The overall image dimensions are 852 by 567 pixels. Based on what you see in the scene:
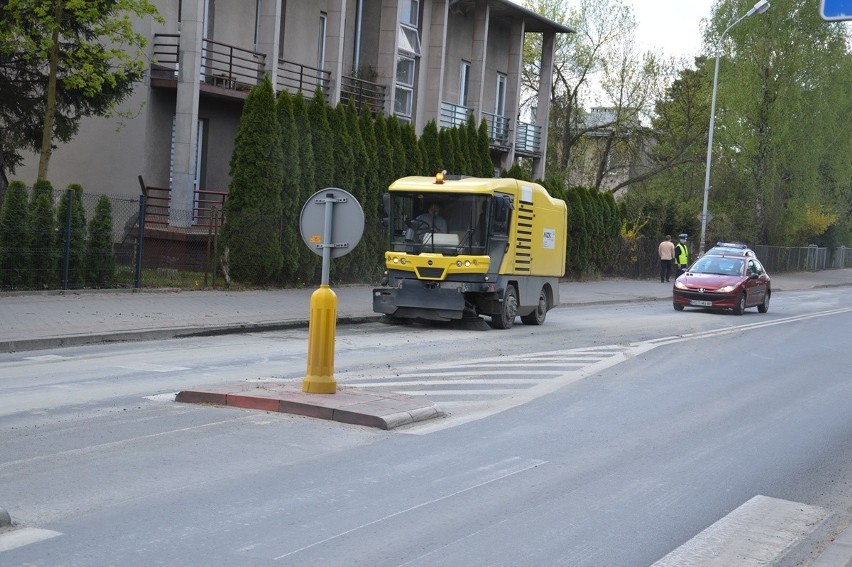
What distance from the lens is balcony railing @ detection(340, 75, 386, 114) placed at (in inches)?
1377

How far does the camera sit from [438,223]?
20.7 m

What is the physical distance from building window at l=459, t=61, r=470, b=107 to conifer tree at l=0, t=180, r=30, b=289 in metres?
25.3

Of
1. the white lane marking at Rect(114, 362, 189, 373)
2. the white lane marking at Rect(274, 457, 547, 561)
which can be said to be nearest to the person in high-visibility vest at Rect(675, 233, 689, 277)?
the white lane marking at Rect(114, 362, 189, 373)

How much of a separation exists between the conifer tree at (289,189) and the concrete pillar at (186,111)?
261cm

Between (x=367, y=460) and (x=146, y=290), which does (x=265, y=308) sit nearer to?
(x=146, y=290)

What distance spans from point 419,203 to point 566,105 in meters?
42.7

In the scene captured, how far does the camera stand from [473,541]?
6.33m

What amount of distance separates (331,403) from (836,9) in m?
5.91

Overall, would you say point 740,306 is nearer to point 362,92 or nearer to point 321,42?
point 362,92

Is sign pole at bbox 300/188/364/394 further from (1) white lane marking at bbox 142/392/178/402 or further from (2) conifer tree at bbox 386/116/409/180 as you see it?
(2) conifer tree at bbox 386/116/409/180

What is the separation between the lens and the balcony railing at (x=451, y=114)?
4050cm

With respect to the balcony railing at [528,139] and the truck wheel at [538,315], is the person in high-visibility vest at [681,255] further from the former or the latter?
→ the truck wheel at [538,315]

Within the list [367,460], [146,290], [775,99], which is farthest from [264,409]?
[775,99]

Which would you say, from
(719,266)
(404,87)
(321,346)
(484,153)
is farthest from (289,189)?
(321,346)
